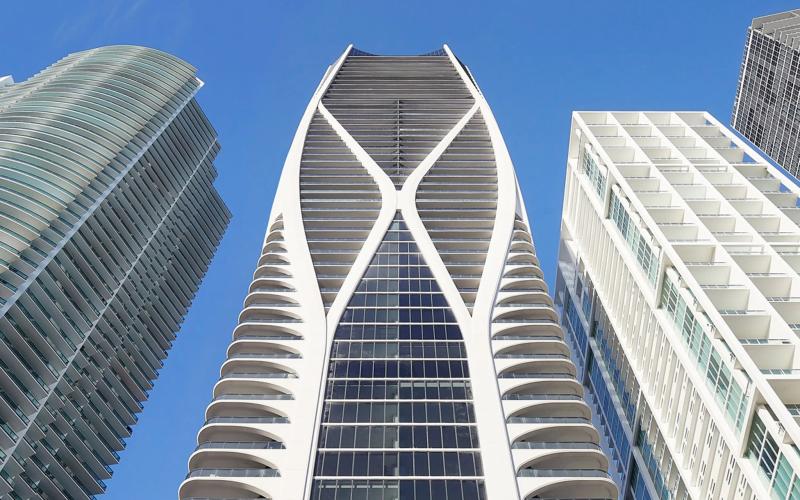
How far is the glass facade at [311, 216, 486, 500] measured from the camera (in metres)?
57.3

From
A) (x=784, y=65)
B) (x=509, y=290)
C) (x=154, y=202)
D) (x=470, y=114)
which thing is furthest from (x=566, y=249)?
(x=784, y=65)

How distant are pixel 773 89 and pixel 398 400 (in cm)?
12325

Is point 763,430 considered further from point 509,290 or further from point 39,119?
point 39,119

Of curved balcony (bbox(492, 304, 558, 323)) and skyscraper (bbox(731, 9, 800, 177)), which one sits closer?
curved balcony (bbox(492, 304, 558, 323))

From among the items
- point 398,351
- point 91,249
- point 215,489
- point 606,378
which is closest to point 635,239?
point 606,378

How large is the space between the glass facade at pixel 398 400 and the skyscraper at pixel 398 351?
0.13m

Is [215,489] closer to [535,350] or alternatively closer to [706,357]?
[535,350]

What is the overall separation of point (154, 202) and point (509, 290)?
53149mm

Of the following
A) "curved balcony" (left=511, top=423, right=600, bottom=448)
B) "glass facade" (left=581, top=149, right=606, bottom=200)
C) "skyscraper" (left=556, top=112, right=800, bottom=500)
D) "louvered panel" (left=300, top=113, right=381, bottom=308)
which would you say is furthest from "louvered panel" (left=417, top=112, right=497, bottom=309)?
"curved balcony" (left=511, top=423, right=600, bottom=448)

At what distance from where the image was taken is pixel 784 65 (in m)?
154

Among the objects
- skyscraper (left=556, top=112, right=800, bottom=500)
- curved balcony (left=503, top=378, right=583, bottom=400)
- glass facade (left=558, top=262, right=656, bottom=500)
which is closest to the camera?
skyscraper (left=556, top=112, right=800, bottom=500)

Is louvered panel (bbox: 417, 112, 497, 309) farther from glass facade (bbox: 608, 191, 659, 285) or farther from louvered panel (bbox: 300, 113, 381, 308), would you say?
glass facade (bbox: 608, 191, 659, 285)

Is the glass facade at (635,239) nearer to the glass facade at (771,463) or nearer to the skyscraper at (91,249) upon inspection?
the glass facade at (771,463)

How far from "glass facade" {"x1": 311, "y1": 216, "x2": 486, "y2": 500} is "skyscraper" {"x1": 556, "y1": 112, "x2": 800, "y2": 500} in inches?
745
